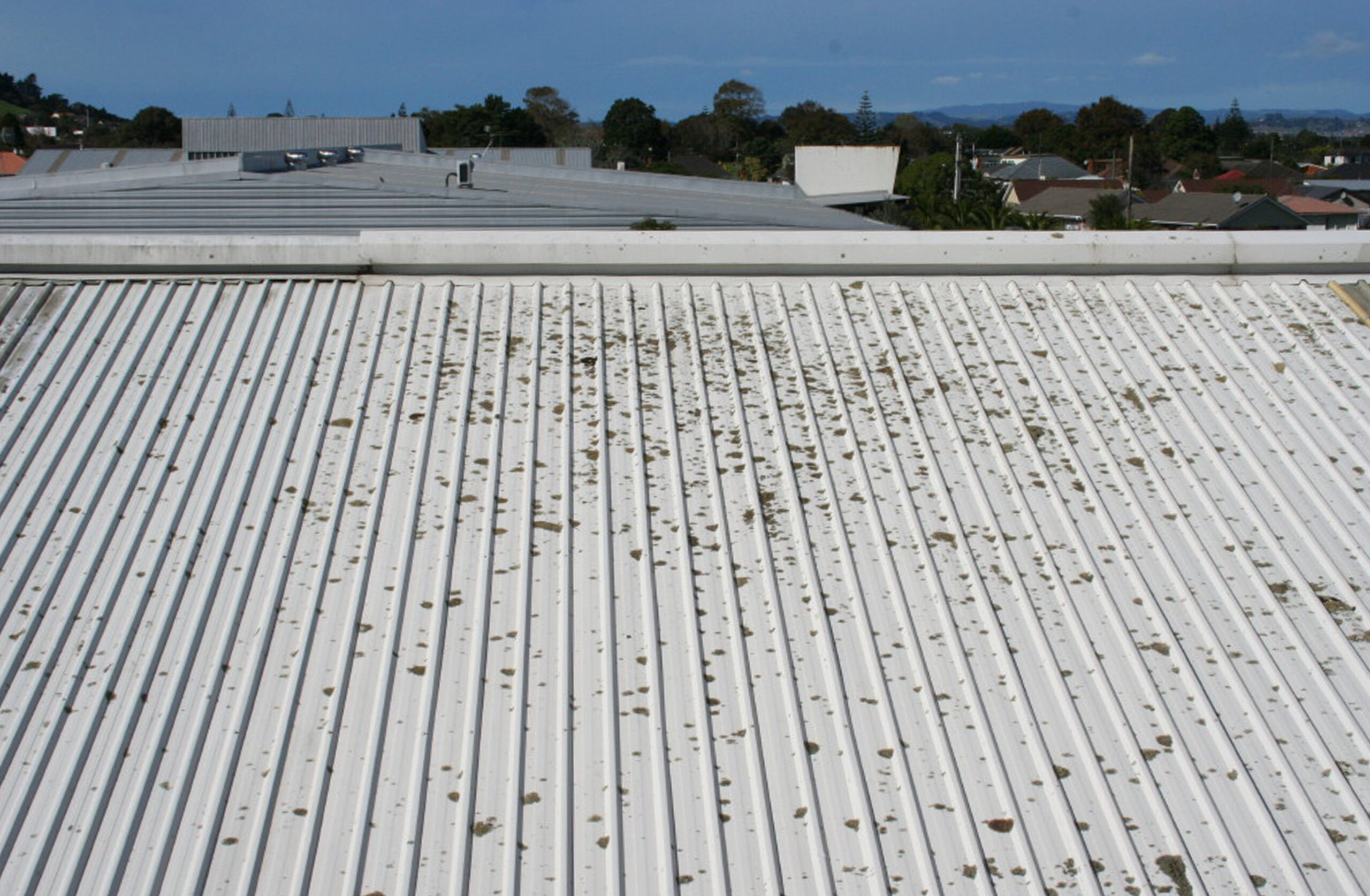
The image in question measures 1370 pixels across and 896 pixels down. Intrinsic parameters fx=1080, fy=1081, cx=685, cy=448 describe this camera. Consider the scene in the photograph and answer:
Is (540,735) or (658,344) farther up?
(658,344)

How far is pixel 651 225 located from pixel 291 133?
24.8m

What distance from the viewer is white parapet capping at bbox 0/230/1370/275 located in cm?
542

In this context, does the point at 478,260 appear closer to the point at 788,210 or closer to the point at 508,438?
the point at 508,438

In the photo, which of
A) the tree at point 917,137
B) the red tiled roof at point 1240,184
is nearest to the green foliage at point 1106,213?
the red tiled roof at point 1240,184

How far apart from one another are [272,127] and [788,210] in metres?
22.9

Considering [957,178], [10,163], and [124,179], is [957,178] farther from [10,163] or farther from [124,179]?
[10,163]

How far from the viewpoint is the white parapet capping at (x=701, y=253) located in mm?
5422

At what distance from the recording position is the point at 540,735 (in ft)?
10.8

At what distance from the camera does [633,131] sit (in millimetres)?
93562

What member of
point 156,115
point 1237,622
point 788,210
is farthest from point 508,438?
point 156,115

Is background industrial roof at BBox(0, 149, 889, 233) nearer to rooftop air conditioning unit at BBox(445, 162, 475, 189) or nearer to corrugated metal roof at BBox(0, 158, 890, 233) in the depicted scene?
corrugated metal roof at BBox(0, 158, 890, 233)

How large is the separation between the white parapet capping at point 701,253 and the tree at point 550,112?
90.7 metres

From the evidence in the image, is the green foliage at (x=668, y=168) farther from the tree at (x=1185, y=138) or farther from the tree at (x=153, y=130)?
the tree at (x=1185, y=138)

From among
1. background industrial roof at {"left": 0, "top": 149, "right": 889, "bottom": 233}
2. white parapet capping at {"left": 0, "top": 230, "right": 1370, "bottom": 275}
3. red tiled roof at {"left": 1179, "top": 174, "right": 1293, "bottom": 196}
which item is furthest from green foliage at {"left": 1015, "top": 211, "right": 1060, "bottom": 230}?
red tiled roof at {"left": 1179, "top": 174, "right": 1293, "bottom": 196}
